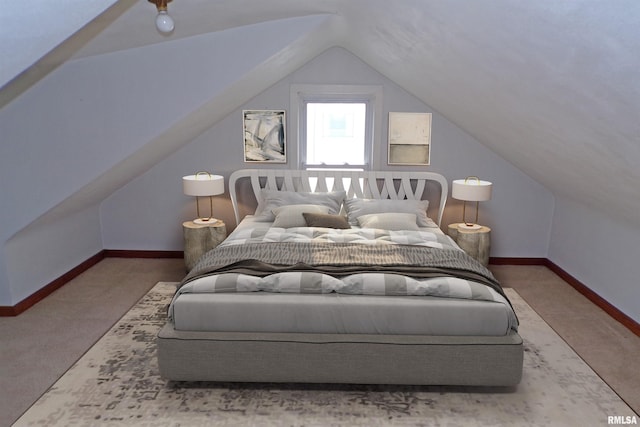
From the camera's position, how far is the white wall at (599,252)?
3688 millimetres

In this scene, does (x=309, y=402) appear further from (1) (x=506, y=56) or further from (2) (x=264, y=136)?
(2) (x=264, y=136)

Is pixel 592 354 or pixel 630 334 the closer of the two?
pixel 592 354

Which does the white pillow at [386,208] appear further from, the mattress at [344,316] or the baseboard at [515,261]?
the mattress at [344,316]

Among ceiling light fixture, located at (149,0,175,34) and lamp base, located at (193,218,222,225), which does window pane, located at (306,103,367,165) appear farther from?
ceiling light fixture, located at (149,0,175,34)

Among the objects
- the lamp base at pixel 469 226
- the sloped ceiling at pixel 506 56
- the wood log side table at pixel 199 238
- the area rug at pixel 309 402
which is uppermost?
the sloped ceiling at pixel 506 56

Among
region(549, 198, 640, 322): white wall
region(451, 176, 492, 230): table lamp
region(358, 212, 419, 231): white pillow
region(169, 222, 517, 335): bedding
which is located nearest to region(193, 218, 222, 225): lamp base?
region(169, 222, 517, 335): bedding

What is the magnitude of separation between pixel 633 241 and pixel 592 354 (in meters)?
0.97

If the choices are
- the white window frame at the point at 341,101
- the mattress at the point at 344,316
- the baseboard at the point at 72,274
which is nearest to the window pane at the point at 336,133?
the white window frame at the point at 341,101

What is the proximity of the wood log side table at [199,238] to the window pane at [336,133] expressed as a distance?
4.08 feet

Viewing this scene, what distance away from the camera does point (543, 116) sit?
2.87 metres

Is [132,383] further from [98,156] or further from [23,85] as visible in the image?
[23,85]

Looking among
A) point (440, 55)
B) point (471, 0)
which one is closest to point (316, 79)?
point (440, 55)

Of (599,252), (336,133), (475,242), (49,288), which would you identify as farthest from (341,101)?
(49,288)

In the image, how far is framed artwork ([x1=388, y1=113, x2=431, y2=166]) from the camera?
5.02 meters
